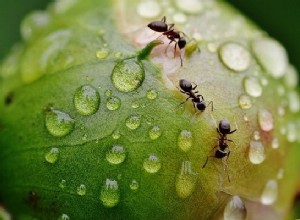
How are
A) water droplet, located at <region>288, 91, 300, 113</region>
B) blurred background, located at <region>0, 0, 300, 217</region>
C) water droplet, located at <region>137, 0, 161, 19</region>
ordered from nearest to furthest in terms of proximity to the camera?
water droplet, located at <region>137, 0, 161, 19</region>, water droplet, located at <region>288, 91, 300, 113</region>, blurred background, located at <region>0, 0, 300, 217</region>

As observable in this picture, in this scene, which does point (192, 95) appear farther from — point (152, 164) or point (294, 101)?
point (294, 101)

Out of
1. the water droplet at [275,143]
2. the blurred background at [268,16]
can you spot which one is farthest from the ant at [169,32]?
the blurred background at [268,16]

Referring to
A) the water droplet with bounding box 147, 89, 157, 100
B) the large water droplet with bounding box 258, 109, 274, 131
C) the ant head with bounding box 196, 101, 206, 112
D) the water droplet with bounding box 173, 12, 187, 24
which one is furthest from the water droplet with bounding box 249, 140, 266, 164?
the water droplet with bounding box 173, 12, 187, 24

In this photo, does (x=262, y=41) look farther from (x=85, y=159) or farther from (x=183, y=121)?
(x=85, y=159)

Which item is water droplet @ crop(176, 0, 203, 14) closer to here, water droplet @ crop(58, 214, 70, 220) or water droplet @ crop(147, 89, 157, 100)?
water droplet @ crop(147, 89, 157, 100)

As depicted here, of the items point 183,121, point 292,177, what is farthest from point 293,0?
point 183,121

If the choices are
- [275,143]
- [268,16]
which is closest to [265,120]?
[275,143]
